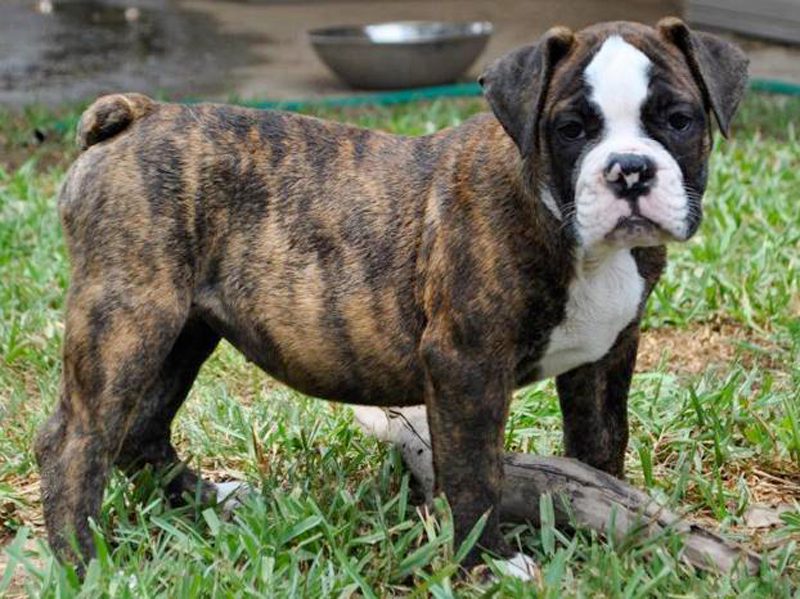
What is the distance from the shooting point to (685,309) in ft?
20.6

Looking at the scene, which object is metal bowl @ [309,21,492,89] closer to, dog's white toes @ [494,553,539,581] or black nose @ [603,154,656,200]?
dog's white toes @ [494,553,539,581]

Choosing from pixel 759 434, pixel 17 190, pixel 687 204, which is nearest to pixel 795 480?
pixel 759 434

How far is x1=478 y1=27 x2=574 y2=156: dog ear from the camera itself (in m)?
3.84

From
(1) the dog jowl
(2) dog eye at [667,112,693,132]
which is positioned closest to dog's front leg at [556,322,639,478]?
(1) the dog jowl

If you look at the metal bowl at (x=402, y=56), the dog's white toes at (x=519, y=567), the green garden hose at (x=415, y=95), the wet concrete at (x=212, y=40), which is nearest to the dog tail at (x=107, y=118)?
the dog's white toes at (x=519, y=567)

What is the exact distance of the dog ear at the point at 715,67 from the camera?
3879 mm

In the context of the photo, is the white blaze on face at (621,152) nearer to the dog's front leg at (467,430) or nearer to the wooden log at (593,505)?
the dog's front leg at (467,430)

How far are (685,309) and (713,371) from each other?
29.2 inches

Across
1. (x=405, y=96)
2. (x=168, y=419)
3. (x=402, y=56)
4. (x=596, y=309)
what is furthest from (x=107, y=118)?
(x=402, y=56)

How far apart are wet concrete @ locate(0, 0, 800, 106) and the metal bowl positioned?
280mm

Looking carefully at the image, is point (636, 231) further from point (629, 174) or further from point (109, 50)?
point (109, 50)

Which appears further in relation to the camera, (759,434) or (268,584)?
(759,434)

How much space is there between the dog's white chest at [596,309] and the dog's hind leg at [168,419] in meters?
1.19

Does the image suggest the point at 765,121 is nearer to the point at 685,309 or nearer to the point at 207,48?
the point at 685,309
